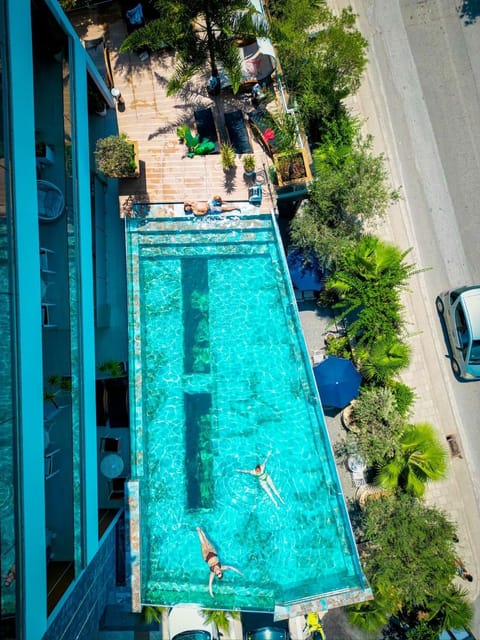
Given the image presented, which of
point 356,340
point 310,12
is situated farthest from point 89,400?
point 310,12

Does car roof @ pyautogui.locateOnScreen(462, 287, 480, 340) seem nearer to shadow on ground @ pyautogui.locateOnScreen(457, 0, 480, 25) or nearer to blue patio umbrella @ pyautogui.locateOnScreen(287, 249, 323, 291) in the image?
blue patio umbrella @ pyautogui.locateOnScreen(287, 249, 323, 291)

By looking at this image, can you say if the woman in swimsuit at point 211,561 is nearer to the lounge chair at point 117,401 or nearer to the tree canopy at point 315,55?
the lounge chair at point 117,401

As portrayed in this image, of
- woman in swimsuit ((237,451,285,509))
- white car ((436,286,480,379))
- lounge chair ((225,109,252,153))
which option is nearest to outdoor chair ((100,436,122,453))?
woman in swimsuit ((237,451,285,509))

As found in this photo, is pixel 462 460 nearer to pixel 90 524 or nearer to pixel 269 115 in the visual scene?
pixel 90 524

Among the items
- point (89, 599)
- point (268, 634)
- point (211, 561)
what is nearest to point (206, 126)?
point (211, 561)

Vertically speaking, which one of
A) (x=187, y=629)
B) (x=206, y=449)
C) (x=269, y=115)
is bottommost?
(x=187, y=629)

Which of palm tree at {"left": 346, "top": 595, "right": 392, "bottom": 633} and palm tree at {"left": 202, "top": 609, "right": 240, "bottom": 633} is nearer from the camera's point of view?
palm tree at {"left": 202, "top": 609, "right": 240, "bottom": 633}
